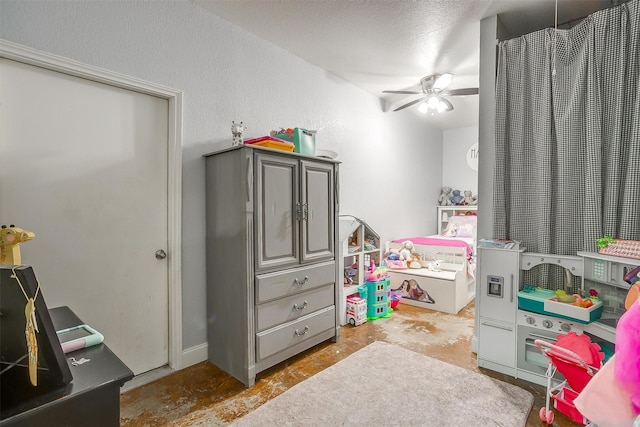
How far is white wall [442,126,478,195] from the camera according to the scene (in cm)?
573

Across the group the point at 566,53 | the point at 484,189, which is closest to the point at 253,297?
the point at 484,189

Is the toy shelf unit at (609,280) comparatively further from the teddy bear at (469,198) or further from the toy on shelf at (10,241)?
the teddy bear at (469,198)

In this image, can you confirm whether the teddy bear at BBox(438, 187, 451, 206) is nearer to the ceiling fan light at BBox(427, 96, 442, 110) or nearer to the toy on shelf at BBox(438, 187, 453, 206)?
the toy on shelf at BBox(438, 187, 453, 206)

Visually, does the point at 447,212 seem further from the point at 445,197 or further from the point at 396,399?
the point at 396,399

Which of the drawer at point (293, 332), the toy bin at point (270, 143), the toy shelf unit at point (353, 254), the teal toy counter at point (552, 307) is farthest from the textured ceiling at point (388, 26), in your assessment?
the drawer at point (293, 332)

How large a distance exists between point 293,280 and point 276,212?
538 mm

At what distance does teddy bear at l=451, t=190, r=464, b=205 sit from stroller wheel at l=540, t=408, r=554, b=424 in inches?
169

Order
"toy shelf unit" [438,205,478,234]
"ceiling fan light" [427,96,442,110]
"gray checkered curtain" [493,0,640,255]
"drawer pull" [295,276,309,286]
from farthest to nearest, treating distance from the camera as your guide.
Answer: "toy shelf unit" [438,205,478,234]
"ceiling fan light" [427,96,442,110]
"drawer pull" [295,276,309,286]
"gray checkered curtain" [493,0,640,255]

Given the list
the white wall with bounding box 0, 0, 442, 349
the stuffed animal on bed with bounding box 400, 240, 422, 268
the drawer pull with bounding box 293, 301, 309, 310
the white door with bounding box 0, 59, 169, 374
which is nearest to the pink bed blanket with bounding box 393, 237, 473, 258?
the stuffed animal on bed with bounding box 400, 240, 422, 268

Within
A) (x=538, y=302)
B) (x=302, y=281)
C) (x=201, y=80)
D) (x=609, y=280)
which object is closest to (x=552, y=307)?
(x=538, y=302)

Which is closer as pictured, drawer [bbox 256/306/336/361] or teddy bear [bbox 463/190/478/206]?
drawer [bbox 256/306/336/361]

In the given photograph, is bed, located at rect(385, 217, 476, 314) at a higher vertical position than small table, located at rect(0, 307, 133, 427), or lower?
lower

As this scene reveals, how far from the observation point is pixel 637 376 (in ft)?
2.90

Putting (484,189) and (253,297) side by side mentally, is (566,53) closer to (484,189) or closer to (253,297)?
(484,189)
